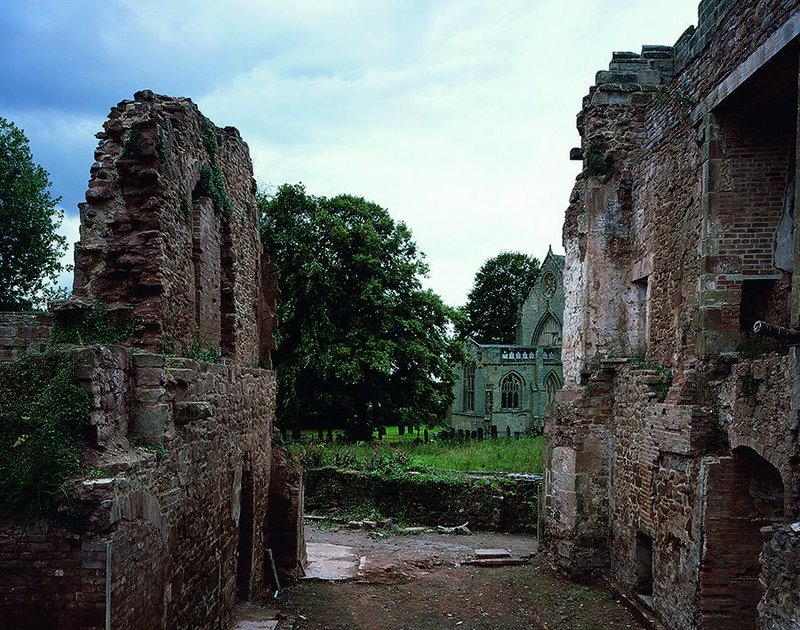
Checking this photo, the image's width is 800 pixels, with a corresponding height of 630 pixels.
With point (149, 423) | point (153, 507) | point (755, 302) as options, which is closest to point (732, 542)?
point (755, 302)

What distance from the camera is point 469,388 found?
5091cm

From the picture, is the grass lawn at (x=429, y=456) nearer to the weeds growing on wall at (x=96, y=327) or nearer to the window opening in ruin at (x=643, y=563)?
the window opening in ruin at (x=643, y=563)

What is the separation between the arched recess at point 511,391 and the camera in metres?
48.8

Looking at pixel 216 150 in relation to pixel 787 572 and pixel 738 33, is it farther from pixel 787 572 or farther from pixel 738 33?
pixel 787 572

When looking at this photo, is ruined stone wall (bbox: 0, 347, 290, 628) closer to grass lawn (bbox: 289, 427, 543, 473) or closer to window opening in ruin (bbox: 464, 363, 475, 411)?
grass lawn (bbox: 289, 427, 543, 473)

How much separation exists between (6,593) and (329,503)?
15086 mm

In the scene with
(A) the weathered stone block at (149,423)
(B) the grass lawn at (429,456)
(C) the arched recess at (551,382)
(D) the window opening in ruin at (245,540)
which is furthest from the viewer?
(C) the arched recess at (551,382)

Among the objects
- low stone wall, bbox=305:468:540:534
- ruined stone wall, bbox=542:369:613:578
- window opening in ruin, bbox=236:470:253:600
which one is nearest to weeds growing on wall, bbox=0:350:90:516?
window opening in ruin, bbox=236:470:253:600

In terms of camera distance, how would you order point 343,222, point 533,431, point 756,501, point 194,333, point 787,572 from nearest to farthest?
point 787,572, point 756,501, point 194,333, point 343,222, point 533,431

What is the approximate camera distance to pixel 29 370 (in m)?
5.55

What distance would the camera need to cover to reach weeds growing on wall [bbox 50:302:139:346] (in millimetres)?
7656

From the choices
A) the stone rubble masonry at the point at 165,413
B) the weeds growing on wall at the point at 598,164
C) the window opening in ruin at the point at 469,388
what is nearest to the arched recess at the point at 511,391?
the window opening in ruin at the point at 469,388

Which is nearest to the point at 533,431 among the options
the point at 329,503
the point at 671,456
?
the point at 329,503

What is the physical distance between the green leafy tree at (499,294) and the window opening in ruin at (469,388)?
8.82 meters
